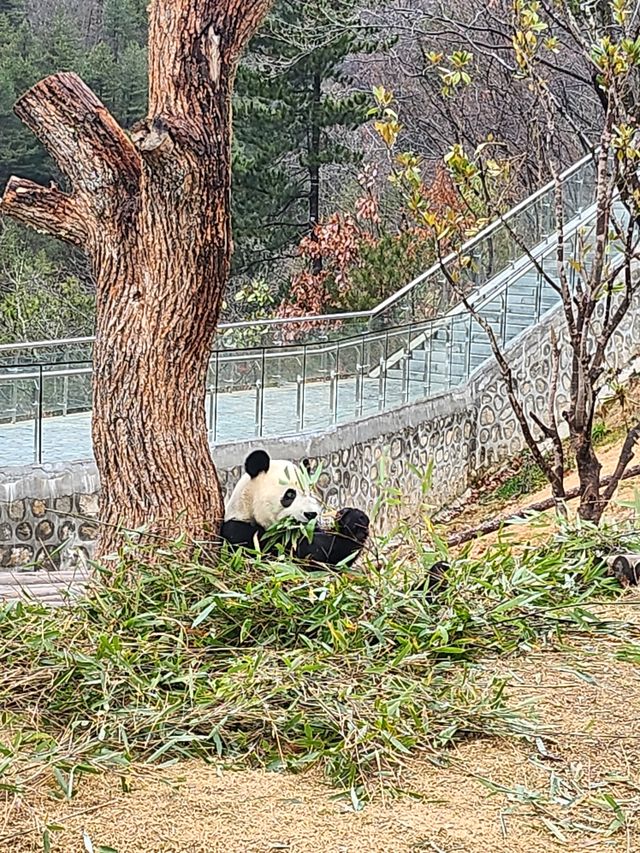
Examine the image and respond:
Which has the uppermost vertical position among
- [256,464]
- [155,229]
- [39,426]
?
[155,229]

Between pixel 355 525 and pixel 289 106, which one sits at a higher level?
pixel 289 106

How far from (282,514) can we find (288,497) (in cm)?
8

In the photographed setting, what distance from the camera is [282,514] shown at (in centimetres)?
548

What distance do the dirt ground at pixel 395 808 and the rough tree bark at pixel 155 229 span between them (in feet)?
6.31

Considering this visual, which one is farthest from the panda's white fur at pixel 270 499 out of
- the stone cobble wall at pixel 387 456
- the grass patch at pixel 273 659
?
the stone cobble wall at pixel 387 456

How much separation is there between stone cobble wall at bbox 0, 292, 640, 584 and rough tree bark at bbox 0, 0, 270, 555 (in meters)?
3.47

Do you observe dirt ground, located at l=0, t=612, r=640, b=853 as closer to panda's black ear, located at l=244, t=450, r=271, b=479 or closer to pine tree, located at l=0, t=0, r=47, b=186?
panda's black ear, located at l=244, t=450, r=271, b=479

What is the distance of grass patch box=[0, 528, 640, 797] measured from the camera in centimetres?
322

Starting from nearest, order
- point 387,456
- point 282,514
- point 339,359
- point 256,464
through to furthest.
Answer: point 282,514, point 256,464, point 387,456, point 339,359

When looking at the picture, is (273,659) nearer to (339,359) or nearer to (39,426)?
(39,426)

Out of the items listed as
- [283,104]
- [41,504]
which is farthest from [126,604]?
[283,104]

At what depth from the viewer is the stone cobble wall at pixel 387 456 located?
1118 centimetres

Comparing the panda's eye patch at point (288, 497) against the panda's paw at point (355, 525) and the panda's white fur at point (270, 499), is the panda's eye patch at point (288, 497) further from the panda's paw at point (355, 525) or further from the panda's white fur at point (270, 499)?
the panda's paw at point (355, 525)

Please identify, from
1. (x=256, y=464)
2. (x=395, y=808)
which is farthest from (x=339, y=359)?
(x=395, y=808)
